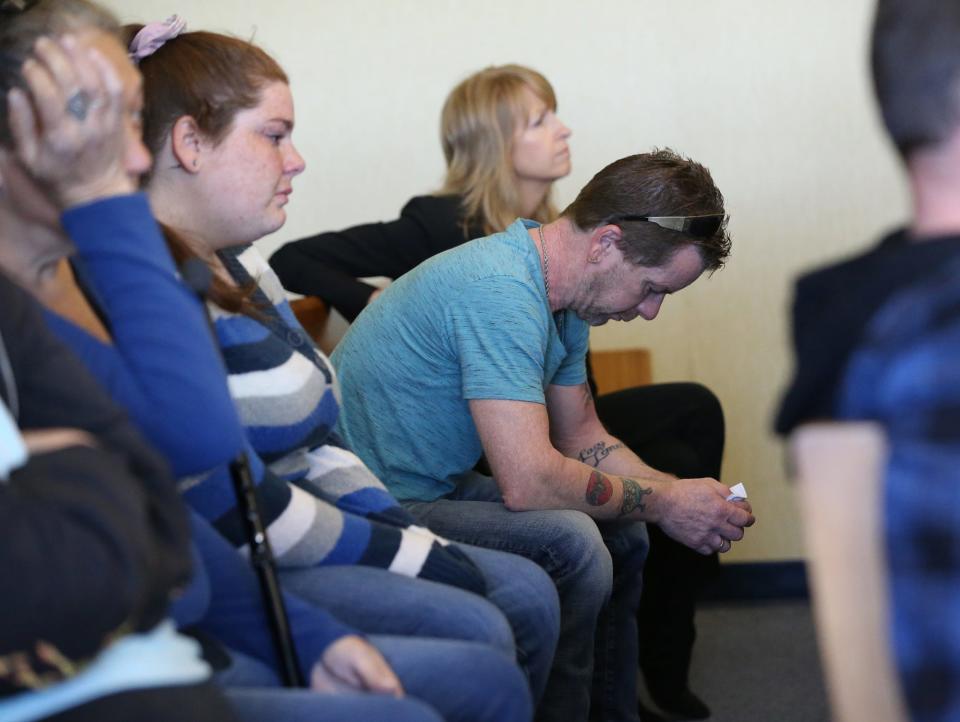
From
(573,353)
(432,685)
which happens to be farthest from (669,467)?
(432,685)

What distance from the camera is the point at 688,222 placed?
2139 millimetres

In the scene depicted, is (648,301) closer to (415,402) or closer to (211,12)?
(415,402)

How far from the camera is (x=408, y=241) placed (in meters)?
2.83

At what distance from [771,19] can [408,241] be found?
1.11 metres

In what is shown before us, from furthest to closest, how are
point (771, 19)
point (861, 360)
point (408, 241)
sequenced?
point (771, 19) < point (408, 241) < point (861, 360)

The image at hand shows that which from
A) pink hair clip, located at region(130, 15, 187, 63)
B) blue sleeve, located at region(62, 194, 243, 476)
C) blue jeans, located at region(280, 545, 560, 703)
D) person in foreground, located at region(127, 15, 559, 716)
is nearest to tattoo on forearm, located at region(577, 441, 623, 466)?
person in foreground, located at region(127, 15, 559, 716)

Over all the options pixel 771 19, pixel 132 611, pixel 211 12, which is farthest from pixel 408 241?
pixel 132 611

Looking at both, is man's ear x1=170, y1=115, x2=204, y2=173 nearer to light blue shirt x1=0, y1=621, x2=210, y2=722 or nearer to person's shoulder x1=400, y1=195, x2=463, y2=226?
light blue shirt x1=0, y1=621, x2=210, y2=722

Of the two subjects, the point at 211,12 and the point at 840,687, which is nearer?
the point at 840,687

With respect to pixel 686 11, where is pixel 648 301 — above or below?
below

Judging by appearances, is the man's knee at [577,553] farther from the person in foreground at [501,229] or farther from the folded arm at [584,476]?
the person in foreground at [501,229]

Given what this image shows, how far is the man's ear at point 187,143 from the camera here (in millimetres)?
1672

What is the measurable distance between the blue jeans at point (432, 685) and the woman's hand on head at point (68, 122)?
1.62 feet

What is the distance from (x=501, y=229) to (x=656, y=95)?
672mm
